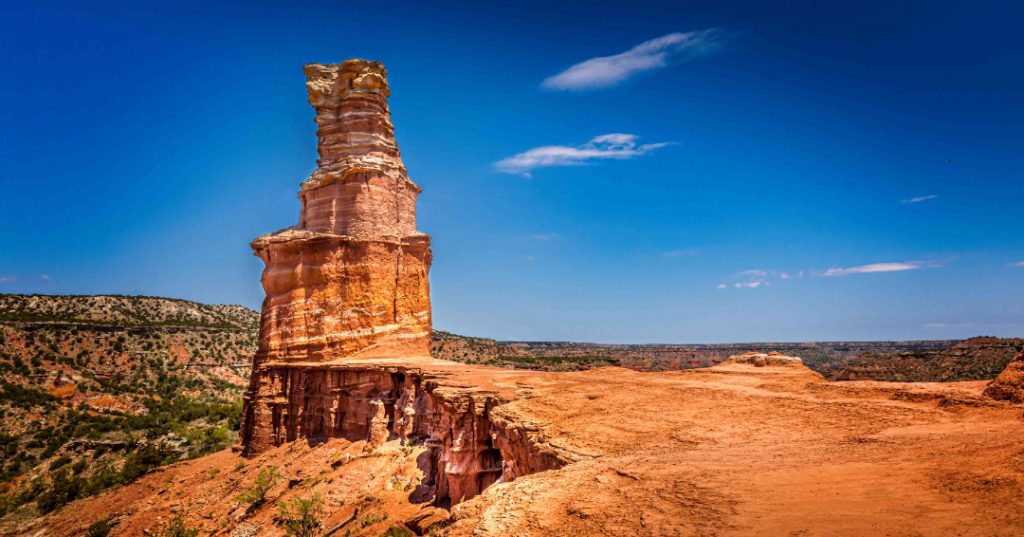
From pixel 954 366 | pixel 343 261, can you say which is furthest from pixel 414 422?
pixel 954 366

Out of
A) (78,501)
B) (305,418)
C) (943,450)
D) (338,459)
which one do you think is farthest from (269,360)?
(943,450)

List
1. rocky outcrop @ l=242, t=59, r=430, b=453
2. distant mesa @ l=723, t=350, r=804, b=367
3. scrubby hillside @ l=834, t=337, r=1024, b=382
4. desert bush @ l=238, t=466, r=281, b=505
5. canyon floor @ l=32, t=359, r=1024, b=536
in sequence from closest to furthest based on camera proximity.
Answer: canyon floor @ l=32, t=359, r=1024, b=536 < distant mesa @ l=723, t=350, r=804, b=367 < desert bush @ l=238, t=466, r=281, b=505 < rocky outcrop @ l=242, t=59, r=430, b=453 < scrubby hillside @ l=834, t=337, r=1024, b=382

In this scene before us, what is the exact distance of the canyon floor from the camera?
5.87m

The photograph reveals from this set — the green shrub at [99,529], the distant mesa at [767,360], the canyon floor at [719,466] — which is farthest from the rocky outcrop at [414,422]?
the distant mesa at [767,360]

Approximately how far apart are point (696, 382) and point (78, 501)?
32.6 meters

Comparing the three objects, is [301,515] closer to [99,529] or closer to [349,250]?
[99,529]

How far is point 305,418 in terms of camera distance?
77.7 feet

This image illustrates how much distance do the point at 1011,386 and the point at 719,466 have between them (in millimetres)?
6818

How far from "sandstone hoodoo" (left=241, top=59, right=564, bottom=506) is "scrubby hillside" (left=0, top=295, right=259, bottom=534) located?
13.2 m

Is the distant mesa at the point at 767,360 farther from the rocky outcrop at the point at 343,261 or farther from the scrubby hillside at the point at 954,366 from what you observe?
the scrubby hillside at the point at 954,366

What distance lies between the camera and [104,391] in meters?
46.8

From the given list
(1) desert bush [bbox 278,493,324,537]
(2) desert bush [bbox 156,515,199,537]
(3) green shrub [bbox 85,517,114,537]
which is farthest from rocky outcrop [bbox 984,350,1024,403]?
(3) green shrub [bbox 85,517,114,537]

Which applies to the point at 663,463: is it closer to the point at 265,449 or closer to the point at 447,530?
the point at 447,530

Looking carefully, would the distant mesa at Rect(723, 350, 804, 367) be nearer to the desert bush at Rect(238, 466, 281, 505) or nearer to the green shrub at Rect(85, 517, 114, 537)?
the desert bush at Rect(238, 466, 281, 505)
